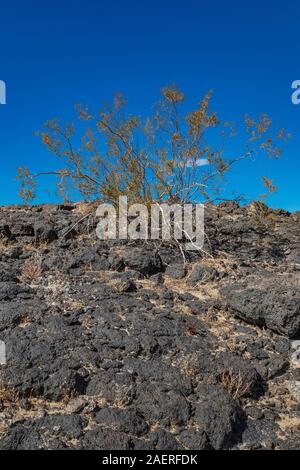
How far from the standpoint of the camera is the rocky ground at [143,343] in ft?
17.6

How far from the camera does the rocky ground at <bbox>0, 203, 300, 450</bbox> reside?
17.6 feet

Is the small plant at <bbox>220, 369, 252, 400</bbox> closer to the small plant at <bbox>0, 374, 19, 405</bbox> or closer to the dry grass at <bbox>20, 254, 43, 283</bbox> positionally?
the small plant at <bbox>0, 374, 19, 405</bbox>

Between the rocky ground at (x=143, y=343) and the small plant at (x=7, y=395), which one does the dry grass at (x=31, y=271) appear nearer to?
the rocky ground at (x=143, y=343)

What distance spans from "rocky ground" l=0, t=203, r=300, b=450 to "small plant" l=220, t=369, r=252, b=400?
0.07 feet

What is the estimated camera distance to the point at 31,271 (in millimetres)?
8195

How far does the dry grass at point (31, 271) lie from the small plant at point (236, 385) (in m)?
3.38

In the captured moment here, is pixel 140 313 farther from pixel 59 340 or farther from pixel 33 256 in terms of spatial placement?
pixel 33 256

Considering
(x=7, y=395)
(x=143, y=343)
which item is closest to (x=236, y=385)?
(x=143, y=343)

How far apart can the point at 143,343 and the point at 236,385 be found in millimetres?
1256

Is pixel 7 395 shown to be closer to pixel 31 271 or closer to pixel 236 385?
pixel 236 385

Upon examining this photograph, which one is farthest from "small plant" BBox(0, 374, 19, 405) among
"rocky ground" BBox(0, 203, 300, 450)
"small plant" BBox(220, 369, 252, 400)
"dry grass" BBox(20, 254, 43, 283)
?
"dry grass" BBox(20, 254, 43, 283)

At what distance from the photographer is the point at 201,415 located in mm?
5551

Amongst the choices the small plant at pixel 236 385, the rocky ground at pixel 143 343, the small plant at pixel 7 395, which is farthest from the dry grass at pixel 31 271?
the small plant at pixel 236 385

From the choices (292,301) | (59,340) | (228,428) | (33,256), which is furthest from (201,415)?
(33,256)
